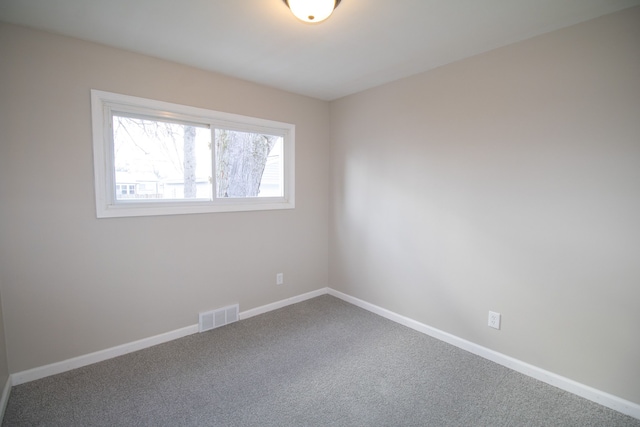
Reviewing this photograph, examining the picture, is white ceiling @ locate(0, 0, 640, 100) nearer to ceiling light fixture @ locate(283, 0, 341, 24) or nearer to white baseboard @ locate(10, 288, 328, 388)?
ceiling light fixture @ locate(283, 0, 341, 24)

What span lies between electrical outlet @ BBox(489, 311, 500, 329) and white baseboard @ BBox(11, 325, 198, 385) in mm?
2585

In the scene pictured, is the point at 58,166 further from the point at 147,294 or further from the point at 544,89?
the point at 544,89

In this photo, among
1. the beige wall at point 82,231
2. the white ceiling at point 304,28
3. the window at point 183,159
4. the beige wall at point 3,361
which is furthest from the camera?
the window at point 183,159

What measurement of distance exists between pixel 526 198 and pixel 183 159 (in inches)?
112

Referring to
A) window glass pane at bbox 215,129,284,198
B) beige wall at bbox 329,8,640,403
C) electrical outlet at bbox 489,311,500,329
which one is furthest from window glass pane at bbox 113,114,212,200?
electrical outlet at bbox 489,311,500,329

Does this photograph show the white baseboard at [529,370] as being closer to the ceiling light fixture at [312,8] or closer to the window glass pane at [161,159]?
the window glass pane at [161,159]

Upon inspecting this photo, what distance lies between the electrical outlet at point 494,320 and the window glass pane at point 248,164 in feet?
7.67

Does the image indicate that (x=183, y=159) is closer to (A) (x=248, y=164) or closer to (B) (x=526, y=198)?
(A) (x=248, y=164)

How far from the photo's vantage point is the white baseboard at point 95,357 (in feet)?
6.85

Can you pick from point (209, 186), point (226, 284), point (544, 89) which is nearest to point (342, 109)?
point (209, 186)

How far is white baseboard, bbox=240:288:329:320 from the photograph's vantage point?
317 centimetres

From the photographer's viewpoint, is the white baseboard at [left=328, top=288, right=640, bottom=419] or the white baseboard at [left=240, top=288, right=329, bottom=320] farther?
the white baseboard at [left=240, top=288, right=329, bottom=320]

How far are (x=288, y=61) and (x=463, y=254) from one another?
2.22 m

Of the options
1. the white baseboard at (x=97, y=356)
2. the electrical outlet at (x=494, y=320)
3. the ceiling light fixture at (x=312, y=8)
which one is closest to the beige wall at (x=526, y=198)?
the electrical outlet at (x=494, y=320)
